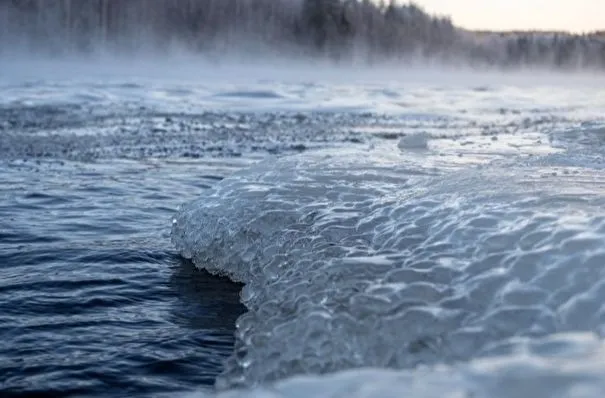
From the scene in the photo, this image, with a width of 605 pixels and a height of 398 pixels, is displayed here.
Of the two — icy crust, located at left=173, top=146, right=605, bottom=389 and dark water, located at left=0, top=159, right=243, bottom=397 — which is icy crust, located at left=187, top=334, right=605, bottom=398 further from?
dark water, located at left=0, top=159, right=243, bottom=397

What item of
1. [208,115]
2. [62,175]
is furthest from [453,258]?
[208,115]

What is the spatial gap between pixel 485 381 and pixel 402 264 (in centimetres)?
117

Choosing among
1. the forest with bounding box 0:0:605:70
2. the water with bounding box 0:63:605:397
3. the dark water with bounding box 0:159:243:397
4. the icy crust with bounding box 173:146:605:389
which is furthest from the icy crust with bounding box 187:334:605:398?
the forest with bounding box 0:0:605:70

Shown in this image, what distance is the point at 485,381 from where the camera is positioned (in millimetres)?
1740

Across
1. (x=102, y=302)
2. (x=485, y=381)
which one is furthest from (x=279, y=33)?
(x=485, y=381)

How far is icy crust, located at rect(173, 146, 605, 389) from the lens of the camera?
94.3 inches

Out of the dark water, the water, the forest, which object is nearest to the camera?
the water

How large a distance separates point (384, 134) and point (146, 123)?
2997 millimetres

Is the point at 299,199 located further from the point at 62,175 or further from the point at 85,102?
the point at 85,102

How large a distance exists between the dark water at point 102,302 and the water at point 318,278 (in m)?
0.01

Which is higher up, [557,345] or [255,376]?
[557,345]

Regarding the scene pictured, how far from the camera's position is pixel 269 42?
1747 inches

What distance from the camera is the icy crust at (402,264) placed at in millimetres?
2395

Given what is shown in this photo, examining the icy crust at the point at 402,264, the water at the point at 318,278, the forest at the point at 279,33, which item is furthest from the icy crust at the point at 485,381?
the forest at the point at 279,33
